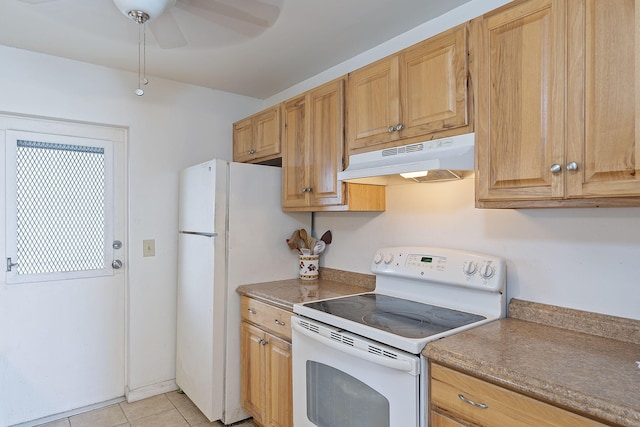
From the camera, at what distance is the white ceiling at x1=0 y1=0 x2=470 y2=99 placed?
1.84 metres

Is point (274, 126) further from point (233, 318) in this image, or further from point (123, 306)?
point (123, 306)

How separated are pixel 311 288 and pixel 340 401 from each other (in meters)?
0.80

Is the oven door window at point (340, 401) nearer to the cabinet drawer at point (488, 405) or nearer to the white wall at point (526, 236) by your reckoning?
the cabinet drawer at point (488, 405)

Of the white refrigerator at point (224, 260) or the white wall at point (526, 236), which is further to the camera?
the white refrigerator at point (224, 260)

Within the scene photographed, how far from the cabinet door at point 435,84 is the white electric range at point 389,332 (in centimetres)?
62

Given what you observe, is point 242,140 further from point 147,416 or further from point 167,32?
point 147,416

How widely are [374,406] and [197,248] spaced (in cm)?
154

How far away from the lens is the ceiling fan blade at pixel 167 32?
6.34 feet

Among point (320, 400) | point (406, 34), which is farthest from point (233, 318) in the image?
point (406, 34)

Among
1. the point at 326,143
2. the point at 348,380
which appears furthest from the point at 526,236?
the point at 326,143

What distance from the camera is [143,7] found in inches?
64.3

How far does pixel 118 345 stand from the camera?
2.69 metres

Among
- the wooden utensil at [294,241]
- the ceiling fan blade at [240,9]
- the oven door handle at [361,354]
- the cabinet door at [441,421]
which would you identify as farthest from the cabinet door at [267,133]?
the cabinet door at [441,421]

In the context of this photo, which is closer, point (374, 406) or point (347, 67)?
point (374, 406)
